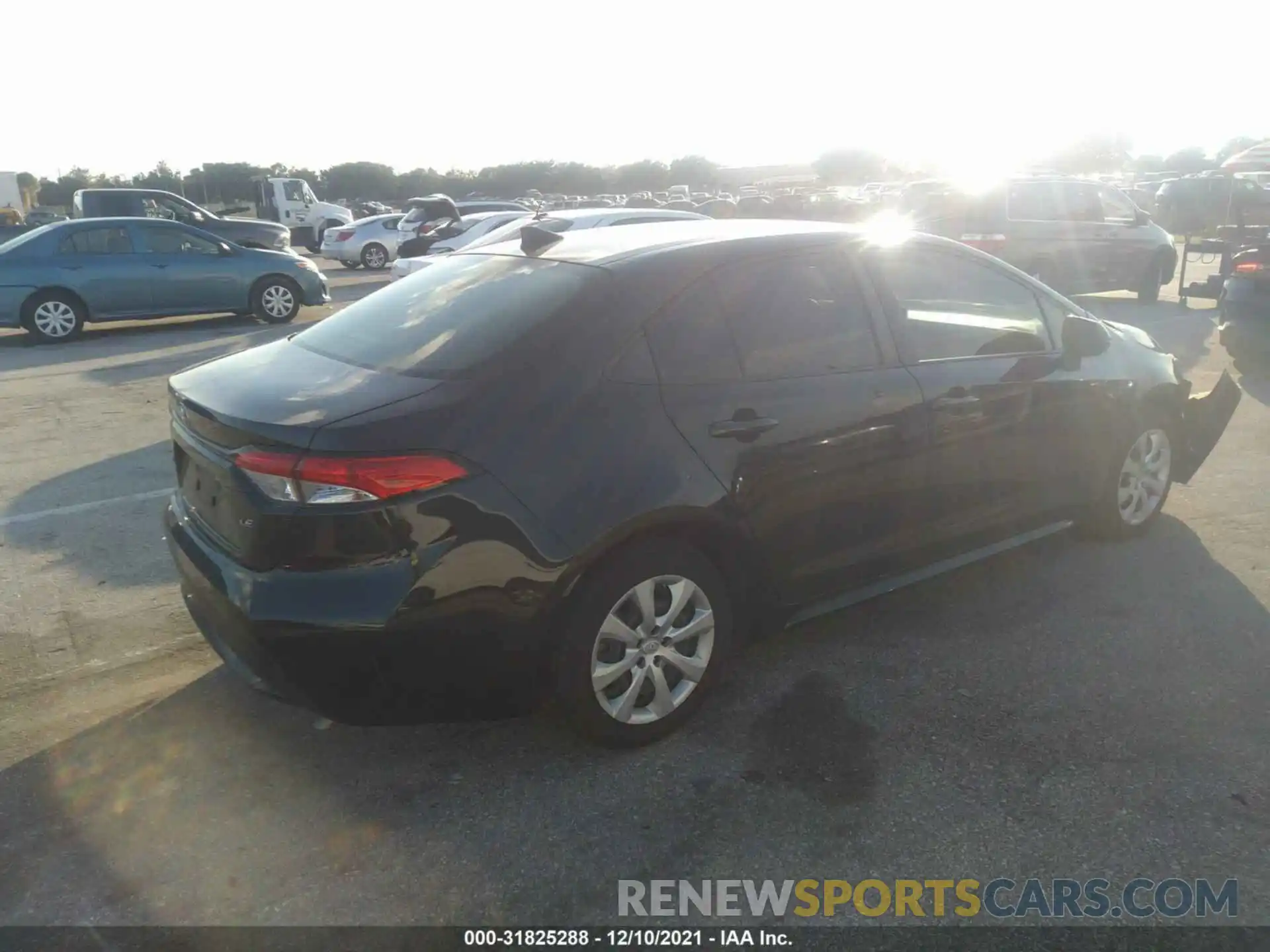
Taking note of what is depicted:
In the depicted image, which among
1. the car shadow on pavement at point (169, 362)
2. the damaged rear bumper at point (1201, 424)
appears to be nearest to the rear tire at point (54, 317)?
the car shadow on pavement at point (169, 362)

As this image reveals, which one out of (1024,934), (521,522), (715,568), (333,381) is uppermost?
(333,381)

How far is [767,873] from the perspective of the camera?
2.80 m

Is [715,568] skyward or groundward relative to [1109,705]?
skyward

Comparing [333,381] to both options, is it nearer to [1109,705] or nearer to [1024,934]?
[1024,934]

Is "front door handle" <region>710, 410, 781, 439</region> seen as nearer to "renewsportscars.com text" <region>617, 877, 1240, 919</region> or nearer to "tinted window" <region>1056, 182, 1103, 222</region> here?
"renewsportscars.com text" <region>617, 877, 1240, 919</region>

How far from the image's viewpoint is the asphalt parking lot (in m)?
2.80

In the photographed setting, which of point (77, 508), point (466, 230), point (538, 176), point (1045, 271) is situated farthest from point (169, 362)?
point (538, 176)

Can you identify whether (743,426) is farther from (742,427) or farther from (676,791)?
(676,791)

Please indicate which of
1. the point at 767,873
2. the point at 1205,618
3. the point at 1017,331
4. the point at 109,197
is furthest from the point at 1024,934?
the point at 109,197

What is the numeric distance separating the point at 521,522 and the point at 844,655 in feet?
5.54

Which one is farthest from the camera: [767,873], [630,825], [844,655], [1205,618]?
[1205,618]

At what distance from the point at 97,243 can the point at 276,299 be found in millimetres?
2193

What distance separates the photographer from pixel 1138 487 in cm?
516

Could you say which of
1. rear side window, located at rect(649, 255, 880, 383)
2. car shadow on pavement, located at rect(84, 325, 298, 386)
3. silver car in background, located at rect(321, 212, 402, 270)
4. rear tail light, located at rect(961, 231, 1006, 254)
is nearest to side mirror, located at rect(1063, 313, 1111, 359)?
rear side window, located at rect(649, 255, 880, 383)
